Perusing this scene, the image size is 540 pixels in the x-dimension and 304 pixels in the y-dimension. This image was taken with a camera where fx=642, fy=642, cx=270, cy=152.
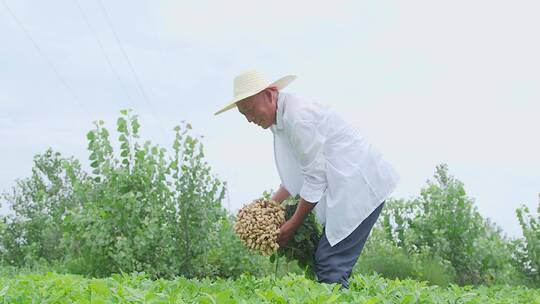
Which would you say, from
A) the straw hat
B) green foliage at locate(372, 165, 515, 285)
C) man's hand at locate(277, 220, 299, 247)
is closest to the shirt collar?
the straw hat

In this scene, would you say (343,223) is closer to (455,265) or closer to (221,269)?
(221,269)

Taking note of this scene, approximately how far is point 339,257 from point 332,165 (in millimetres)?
549

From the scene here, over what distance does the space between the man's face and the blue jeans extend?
78 centimetres

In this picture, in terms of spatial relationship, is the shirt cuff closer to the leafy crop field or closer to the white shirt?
the white shirt

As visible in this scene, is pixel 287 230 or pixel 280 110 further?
pixel 280 110

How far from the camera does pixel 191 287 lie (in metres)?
3.17

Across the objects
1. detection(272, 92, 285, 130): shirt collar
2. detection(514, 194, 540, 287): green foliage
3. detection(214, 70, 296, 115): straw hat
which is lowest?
detection(514, 194, 540, 287): green foliage

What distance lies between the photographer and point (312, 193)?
369cm

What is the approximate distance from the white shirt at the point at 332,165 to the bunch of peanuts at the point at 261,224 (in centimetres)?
24

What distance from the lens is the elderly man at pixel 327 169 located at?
12.3 feet

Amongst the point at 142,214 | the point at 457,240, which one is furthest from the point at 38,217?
the point at 457,240

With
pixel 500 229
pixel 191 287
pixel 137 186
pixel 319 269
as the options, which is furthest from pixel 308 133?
pixel 500 229

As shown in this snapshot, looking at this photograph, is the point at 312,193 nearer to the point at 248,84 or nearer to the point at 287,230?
the point at 287,230

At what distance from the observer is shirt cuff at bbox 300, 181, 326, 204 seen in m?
3.68
